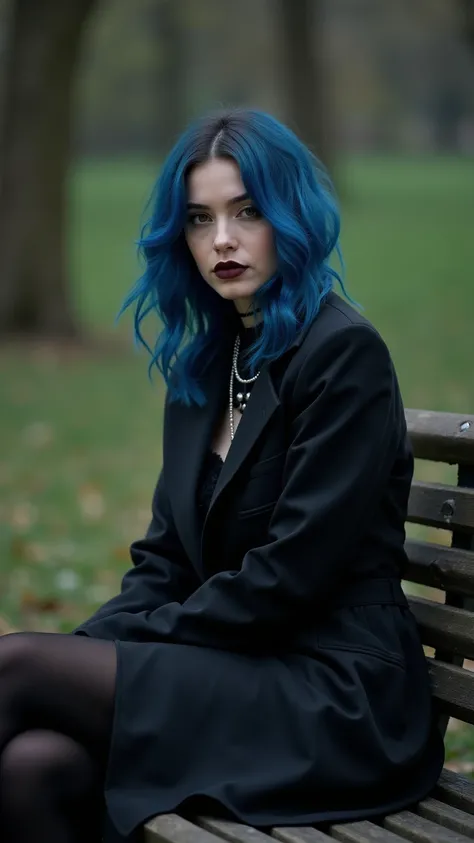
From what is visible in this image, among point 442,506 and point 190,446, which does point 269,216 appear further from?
point 442,506

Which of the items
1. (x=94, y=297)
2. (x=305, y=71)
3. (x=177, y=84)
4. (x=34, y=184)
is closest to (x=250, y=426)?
(x=34, y=184)

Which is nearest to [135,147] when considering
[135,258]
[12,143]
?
[12,143]

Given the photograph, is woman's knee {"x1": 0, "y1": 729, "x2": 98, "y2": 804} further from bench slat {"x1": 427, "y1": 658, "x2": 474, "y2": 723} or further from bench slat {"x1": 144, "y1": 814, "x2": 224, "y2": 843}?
bench slat {"x1": 427, "y1": 658, "x2": 474, "y2": 723}

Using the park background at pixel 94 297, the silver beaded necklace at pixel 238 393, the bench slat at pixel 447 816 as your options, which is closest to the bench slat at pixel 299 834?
the bench slat at pixel 447 816

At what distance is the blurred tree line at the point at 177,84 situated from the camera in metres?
14.2

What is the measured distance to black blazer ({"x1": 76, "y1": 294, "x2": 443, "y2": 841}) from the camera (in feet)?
9.34

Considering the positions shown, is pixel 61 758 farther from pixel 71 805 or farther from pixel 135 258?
pixel 135 258

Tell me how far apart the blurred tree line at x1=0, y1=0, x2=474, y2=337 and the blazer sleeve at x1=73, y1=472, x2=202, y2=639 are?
10808 mm

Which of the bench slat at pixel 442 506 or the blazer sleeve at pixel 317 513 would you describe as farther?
the bench slat at pixel 442 506

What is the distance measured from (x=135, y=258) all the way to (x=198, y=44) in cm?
4925

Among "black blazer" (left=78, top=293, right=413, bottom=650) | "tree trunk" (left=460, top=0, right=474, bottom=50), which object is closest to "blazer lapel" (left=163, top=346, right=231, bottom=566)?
"black blazer" (left=78, top=293, right=413, bottom=650)

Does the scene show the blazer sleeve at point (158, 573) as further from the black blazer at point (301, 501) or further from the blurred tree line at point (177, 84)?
the blurred tree line at point (177, 84)

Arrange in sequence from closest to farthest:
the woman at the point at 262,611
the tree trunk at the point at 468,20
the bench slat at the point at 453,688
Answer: the woman at the point at 262,611 < the bench slat at the point at 453,688 < the tree trunk at the point at 468,20

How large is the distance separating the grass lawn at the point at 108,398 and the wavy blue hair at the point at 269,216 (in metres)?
0.31
